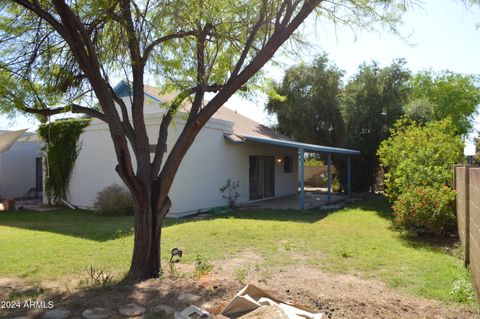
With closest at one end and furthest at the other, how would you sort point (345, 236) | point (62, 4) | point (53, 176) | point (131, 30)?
point (62, 4), point (131, 30), point (345, 236), point (53, 176)

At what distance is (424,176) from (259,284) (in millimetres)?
6227

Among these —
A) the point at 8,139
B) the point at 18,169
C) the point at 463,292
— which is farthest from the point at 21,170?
the point at 463,292

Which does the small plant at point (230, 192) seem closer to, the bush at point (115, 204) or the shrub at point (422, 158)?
the bush at point (115, 204)

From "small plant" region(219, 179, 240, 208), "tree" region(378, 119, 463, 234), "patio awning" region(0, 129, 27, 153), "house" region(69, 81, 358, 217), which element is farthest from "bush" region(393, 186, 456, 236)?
"patio awning" region(0, 129, 27, 153)

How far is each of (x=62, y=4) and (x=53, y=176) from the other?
1242 centimetres

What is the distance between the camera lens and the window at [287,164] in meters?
21.2

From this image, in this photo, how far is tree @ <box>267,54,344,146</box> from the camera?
2266 cm

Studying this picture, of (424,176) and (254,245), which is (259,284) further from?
(424,176)

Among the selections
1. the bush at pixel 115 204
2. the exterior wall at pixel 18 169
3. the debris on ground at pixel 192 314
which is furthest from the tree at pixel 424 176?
the exterior wall at pixel 18 169

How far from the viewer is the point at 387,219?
42.4 feet

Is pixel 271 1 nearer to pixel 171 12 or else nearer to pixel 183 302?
pixel 171 12

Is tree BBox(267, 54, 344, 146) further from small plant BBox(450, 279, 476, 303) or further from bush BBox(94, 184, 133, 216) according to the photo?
small plant BBox(450, 279, 476, 303)

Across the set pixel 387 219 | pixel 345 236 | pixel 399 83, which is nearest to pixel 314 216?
pixel 387 219

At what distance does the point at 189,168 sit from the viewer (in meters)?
13.7
